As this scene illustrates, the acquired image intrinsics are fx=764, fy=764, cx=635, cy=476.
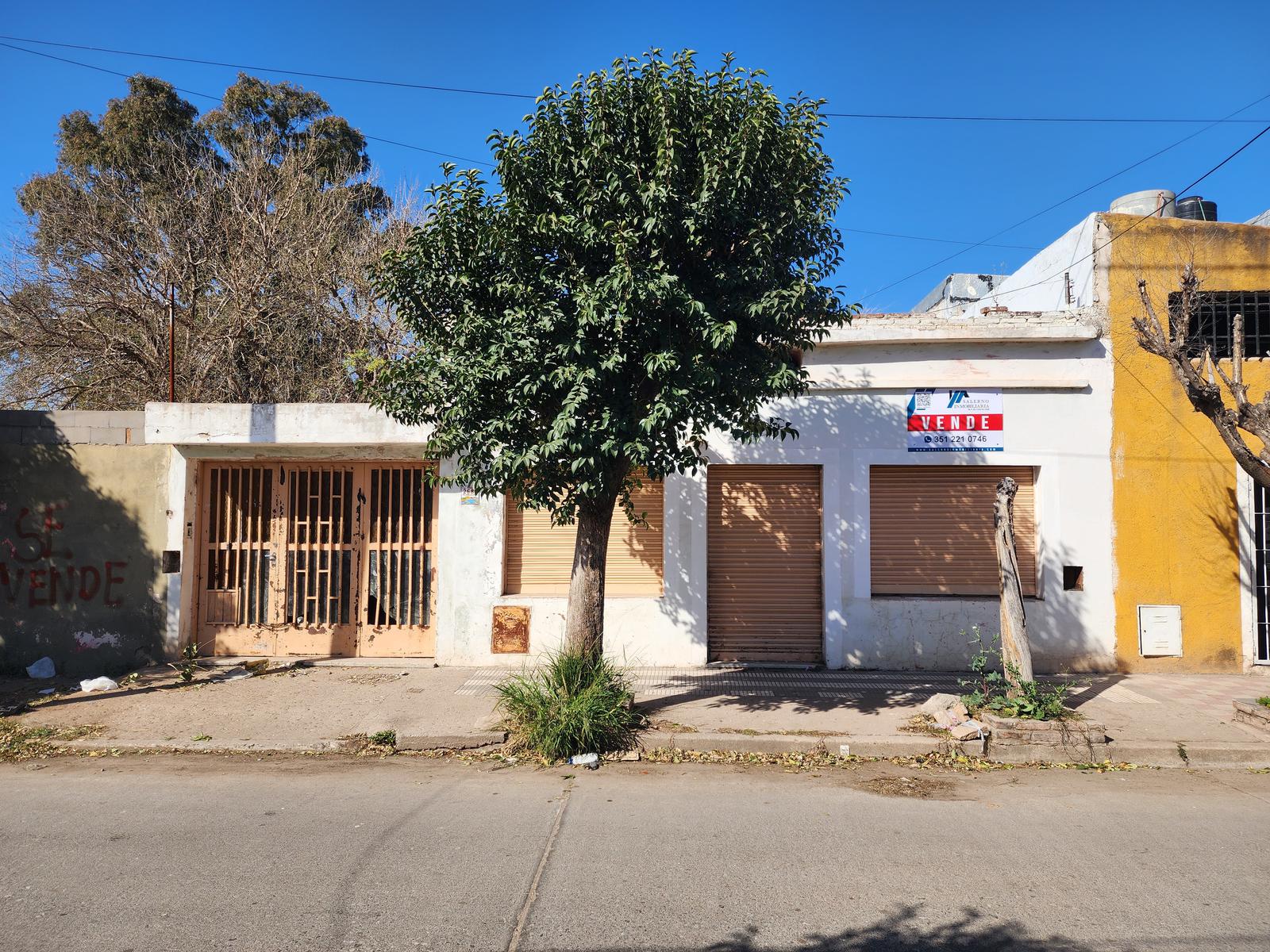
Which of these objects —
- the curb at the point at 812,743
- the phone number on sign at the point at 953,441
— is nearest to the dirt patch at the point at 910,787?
the curb at the point at 812,743

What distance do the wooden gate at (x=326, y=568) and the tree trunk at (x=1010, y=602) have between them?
654 centimetres

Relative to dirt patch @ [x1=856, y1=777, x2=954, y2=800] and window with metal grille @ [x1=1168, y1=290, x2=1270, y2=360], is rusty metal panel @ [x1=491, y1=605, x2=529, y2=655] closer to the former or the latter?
dirt patch @ [x1=856, y1=777, x2=954, y2=800]

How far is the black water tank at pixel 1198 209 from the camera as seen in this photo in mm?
10164

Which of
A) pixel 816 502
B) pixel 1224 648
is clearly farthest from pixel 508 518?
pixel 1224 648

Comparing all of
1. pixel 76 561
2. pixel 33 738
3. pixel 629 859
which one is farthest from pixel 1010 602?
pixel 76 561

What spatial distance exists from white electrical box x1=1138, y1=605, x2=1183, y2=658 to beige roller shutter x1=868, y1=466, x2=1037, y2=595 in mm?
1314

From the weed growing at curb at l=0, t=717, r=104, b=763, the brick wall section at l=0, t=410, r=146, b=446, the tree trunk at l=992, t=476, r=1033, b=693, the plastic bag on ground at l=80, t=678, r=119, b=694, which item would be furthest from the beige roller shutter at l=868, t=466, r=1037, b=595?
the brick wall section at l=0, t=410, r=146, b=446

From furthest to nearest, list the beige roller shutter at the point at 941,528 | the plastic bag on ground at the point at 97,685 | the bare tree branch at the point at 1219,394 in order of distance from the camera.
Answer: the beige roller shutter at the point at 941,528, the plastic bag on ground at the point at 97,685, the bare tree branch at the point at 1219,394

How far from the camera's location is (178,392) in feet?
48.0

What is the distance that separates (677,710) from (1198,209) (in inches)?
377

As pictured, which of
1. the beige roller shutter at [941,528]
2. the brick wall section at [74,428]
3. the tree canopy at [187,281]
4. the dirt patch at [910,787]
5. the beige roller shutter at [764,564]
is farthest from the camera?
the tree canopy at [187,281]

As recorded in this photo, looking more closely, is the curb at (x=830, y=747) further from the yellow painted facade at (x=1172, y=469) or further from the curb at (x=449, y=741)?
the yellow painted facade at (x=1172, y=469)

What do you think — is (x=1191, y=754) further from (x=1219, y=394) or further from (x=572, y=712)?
(x=572, y=712)

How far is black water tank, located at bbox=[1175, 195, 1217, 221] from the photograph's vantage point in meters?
10.2
